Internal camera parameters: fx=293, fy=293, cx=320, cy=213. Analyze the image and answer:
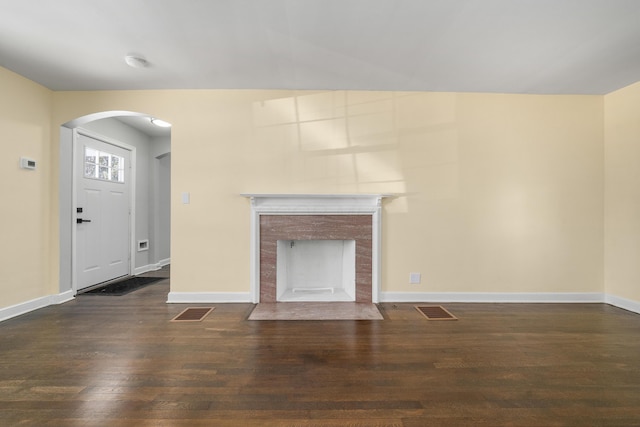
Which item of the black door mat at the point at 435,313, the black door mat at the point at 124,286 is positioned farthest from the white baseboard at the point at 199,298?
the black door mat at the point at 435,313

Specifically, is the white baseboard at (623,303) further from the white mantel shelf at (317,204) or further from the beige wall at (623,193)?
the white mantel shelf at (317,204)

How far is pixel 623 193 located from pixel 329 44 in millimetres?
3546

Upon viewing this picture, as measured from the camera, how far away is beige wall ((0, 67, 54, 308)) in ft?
9.32

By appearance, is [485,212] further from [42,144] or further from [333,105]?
[42,144]

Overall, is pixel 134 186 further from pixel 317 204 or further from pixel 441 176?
pixel 441 176

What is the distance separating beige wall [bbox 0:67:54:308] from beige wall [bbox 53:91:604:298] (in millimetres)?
1441

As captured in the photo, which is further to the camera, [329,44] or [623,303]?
[623,303]

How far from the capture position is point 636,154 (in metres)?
3.08

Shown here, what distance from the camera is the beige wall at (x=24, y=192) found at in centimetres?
284

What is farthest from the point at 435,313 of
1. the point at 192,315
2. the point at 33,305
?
the point at 33,305

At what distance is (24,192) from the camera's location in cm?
302

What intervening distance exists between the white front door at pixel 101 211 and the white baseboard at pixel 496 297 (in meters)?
3.89

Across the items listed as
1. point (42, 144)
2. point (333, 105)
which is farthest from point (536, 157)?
point (42, 144)

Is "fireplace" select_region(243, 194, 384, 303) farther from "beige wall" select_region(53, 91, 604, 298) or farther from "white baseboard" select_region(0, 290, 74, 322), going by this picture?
"white baseboard" select_region(0, 290, 74, 322)
